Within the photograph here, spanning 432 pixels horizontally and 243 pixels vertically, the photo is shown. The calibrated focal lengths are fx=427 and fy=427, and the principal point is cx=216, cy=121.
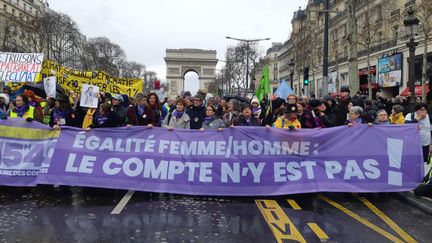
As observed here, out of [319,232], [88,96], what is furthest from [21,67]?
[319,232]

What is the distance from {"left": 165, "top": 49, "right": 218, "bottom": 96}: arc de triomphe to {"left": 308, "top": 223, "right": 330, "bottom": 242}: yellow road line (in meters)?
80.3

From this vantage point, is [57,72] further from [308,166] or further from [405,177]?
[405,177]

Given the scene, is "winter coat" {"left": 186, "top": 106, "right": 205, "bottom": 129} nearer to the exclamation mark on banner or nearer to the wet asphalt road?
the wet asphalt road

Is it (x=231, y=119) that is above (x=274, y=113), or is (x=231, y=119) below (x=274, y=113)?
below

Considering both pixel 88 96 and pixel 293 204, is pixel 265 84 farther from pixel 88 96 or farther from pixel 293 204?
pixel 293 204

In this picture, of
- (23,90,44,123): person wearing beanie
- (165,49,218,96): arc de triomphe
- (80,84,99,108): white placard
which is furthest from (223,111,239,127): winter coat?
(165,49,218,96): arc de triomphe

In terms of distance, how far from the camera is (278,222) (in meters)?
5.62

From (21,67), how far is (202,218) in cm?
640

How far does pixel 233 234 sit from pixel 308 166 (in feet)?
7.43

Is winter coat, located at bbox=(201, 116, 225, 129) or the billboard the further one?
the billboard

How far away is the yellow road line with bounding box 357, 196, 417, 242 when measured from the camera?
16.8ft

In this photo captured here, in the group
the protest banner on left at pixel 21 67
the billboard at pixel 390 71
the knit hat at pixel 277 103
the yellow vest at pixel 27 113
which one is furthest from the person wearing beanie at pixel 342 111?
the billboard at pixel 390 71

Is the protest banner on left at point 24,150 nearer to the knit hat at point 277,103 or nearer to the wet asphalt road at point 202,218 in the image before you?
the wet asphalt road at point 202,218

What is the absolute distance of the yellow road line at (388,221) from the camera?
5129mm
